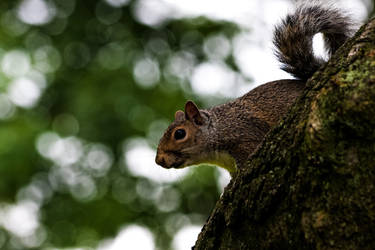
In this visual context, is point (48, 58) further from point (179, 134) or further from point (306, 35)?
point (306, 35)

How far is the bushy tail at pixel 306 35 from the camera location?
3002 mm

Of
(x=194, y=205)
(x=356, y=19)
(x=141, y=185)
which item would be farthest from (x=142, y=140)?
(x=356, y=19)

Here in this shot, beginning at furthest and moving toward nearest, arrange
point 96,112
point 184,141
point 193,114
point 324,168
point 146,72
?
point 146,72
point 96,112
point 193,114
point 184,141
point 324,168

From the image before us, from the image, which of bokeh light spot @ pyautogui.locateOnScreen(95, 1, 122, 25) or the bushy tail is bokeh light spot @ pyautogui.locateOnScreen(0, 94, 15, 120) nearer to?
bokeh light spot @ pyautogui.locateOnScreen(95, 1, 122, 25)

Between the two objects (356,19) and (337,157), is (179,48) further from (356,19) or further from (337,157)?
(337,157)

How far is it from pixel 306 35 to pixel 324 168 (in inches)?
58.4

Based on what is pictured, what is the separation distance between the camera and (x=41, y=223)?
273 inches

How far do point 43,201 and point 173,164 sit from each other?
394 cm

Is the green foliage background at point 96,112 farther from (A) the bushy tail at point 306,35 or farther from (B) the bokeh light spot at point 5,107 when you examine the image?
(A) the bushy tail at point 306,35

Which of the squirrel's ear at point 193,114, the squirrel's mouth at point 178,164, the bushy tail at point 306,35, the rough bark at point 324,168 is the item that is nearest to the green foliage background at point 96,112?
the squirrel's ear at point 193,114

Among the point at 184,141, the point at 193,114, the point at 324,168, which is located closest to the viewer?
the point at 324,168

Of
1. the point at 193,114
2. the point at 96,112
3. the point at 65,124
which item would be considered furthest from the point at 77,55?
the point at 193,114

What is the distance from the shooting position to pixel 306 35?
3035 mm

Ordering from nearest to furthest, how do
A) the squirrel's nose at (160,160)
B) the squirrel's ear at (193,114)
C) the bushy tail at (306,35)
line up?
the bushy tail at (306,35), the squirrel's nose at (160,160), the squirrel's ear at (193,114)
